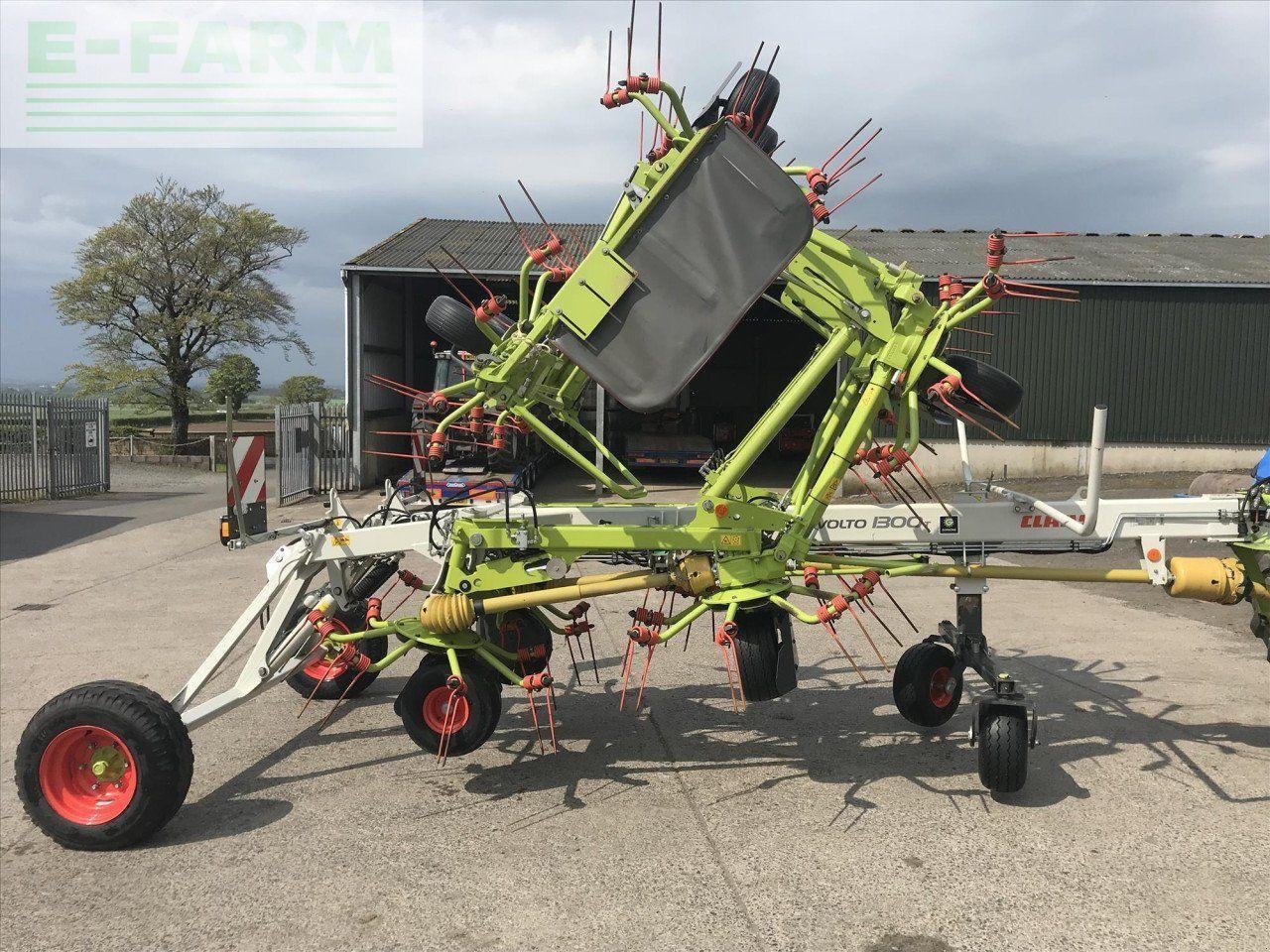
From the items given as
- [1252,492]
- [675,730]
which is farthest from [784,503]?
[1252,492]

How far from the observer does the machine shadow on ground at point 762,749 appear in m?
5.02

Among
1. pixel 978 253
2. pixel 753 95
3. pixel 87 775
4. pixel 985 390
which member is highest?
pixel 978 253

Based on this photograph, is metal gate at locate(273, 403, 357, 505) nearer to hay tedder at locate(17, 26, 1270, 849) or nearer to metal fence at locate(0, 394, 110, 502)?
metal fence at locate(0, 394, 110, 502)

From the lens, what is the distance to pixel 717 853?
4395mm

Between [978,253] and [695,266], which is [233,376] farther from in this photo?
[695,266]

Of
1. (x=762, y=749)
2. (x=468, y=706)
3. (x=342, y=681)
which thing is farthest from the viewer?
(x=342, y=681)

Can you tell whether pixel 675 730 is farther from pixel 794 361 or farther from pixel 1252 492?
pixel 794 361

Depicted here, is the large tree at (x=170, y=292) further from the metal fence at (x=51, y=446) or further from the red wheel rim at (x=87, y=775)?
the red wheel rim at (x=87, y=775)

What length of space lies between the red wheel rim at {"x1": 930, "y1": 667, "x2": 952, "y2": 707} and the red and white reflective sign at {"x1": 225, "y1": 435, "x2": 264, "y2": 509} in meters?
4.10

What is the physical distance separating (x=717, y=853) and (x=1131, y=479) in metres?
17.9

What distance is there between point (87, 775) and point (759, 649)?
336 centimetres

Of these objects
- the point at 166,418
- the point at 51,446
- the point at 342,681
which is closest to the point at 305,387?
the point at 166,418

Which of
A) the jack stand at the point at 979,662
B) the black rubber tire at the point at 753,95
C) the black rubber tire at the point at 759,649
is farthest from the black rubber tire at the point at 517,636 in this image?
the black rubber tire at the point at 753,95

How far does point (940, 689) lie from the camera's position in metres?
5.94
